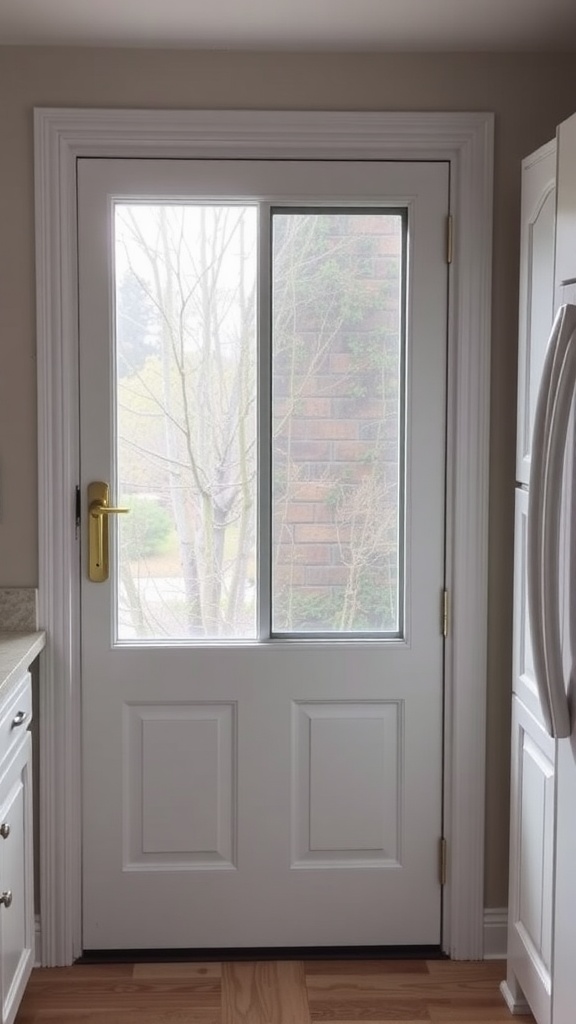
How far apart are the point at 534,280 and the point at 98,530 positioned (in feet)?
4.03

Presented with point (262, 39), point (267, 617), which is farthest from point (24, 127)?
point (267, 617)

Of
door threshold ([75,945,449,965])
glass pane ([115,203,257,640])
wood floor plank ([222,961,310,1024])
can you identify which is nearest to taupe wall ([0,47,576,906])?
glass pane ([115,203,257,640])

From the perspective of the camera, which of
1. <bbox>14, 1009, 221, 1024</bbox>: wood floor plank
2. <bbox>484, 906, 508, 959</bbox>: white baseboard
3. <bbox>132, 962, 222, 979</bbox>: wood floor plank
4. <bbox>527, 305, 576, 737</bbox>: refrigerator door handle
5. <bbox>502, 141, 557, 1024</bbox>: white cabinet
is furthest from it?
<bbox>484, 906, 508, 959</bbox>: white baseboard

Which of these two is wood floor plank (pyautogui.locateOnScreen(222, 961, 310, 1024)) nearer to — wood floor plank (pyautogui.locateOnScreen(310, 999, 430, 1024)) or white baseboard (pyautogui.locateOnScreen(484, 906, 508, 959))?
wood floor plank (pyautogui.locateOnScreen(310, 999, 430, 1024))

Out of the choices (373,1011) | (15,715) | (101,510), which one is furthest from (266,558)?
(373,1011)

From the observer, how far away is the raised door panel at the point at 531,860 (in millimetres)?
2484

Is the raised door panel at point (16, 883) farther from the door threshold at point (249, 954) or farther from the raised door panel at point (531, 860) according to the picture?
the raised door panel at point (531, 860)

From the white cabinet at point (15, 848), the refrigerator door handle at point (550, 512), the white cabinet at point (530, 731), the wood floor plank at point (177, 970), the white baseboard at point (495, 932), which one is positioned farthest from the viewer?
the white baseboard at point (495, 932)

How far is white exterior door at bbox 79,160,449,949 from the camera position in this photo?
9.68 feet

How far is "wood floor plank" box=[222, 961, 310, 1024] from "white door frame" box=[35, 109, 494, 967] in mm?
422

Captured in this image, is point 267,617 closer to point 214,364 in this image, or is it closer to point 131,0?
point 214,364

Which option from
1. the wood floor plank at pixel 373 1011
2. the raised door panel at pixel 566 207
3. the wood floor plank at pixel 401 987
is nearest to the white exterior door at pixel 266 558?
the wood floor plank at pixel 401 987

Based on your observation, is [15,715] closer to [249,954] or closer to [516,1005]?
[249,954]

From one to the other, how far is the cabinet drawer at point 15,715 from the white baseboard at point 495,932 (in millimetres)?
1311
